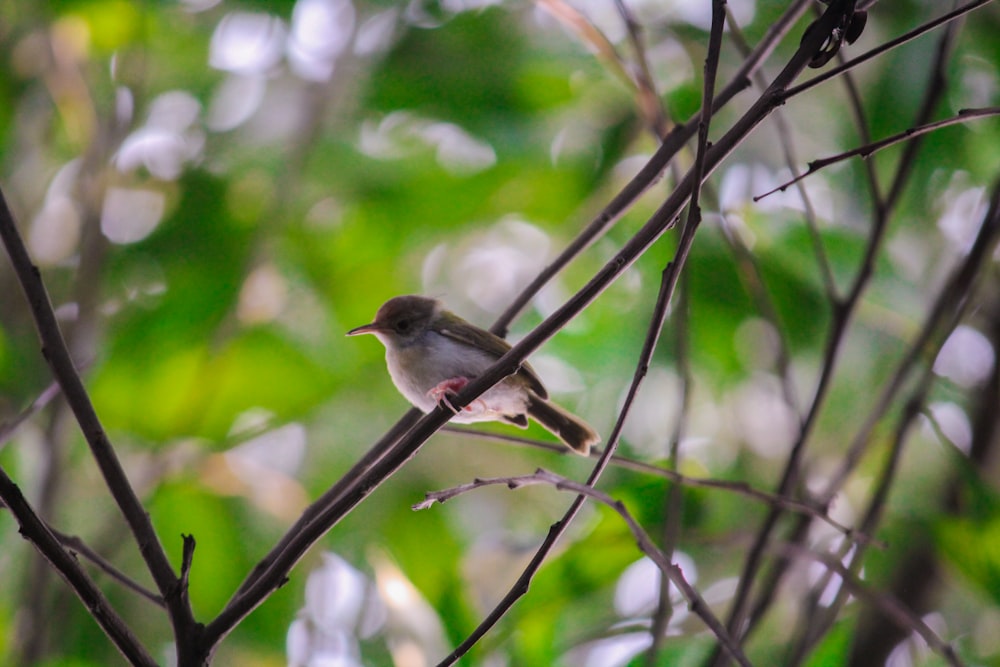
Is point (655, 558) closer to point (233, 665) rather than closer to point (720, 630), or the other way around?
point (720, 630)

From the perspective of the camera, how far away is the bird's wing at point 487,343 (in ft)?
12.3

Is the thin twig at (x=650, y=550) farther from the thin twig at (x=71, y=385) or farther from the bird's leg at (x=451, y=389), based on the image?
the bird's leg at (x=451, y=389)

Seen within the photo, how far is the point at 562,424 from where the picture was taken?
403cm

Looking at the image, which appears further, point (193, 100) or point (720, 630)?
point (193, 100)

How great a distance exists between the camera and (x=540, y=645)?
138 inches

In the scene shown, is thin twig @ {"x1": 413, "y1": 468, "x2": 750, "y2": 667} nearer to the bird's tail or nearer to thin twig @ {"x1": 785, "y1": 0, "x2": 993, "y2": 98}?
thin twig @ {"x1": 785, "y1": 0, "x2": 993, "y2": 98}

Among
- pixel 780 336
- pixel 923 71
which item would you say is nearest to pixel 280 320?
pixel 780 336

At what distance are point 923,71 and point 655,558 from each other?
3096 millimetres

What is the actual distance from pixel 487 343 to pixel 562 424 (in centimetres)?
49

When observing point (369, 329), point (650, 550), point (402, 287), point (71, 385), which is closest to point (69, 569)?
point (71, 385)

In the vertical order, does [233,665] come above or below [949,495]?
below

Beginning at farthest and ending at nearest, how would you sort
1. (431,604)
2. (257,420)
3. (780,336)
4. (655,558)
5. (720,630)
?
(257,420) → (431,604) → (780,336) → (655,558) → (720,630)

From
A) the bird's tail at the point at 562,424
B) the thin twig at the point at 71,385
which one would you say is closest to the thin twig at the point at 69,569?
the thin twig at the point at 71,385

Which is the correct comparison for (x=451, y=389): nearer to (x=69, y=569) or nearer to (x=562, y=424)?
(x=562, y=424)
